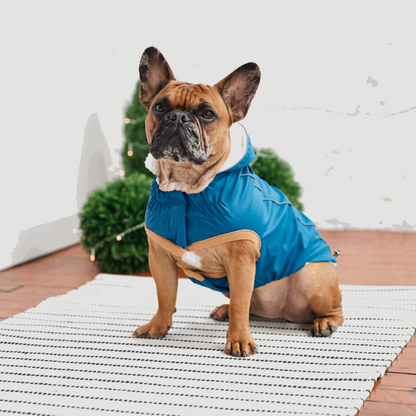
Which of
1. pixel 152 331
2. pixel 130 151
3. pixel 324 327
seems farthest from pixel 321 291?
pixel 130 151

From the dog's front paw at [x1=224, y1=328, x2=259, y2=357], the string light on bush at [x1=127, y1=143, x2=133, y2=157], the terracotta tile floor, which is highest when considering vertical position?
the string light on bush at [x1=127, y1=143, x2=133, y2=157]

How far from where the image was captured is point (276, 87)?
4453 mm

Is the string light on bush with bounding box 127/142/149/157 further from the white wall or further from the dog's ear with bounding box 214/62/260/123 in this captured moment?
the dog's ear with bounding box 214/62/260/123

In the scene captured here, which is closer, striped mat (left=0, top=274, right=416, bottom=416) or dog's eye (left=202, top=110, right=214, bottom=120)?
striped mat (left=0, top=274, right=416, bottom=416)

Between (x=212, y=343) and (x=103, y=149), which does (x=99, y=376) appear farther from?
(x=103, y=149)

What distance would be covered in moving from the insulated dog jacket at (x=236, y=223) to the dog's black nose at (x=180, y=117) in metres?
0.25

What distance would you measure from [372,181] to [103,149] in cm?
234

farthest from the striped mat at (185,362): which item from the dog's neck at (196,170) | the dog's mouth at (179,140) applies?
the dog's mouth at (179,140)

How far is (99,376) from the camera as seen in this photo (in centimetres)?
167

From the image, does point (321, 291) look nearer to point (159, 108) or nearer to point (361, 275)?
A: point (159, 108)

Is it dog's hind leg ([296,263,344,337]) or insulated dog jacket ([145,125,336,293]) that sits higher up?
insulated dog jacket ([145,125,336,293])

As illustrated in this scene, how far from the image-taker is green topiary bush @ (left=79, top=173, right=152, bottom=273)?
10.3 ft

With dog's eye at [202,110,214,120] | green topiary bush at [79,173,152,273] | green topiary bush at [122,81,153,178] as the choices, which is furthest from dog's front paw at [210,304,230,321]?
green topiary bush at [122,81,153,178]

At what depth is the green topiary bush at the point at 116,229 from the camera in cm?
313
